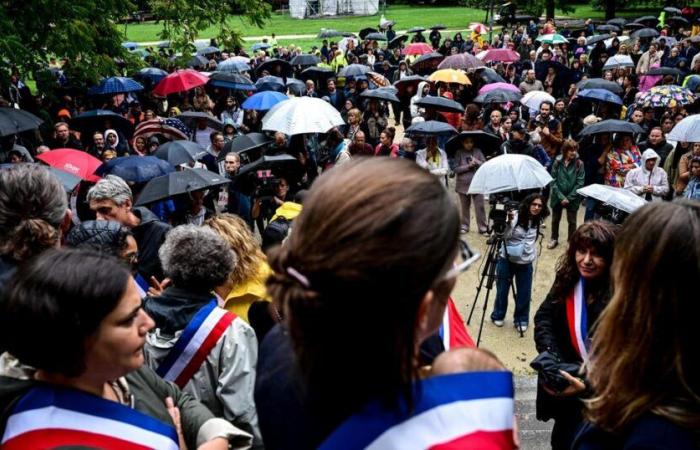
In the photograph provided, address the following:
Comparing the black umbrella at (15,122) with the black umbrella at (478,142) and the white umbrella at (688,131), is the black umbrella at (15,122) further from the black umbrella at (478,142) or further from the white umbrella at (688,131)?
the white umbrella at (688,131)

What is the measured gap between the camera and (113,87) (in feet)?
42.3

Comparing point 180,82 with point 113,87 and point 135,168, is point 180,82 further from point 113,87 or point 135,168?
point 135,168

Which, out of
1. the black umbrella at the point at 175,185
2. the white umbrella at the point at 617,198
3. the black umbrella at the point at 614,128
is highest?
the black umbrella at the point at 614,128

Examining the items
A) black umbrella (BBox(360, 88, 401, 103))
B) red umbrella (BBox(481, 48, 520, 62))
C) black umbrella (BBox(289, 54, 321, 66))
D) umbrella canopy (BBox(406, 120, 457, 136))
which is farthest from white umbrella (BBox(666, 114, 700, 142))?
black umbrella (BBox(289, 54, 321, 66))

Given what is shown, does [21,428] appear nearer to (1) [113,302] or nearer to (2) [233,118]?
(1) [113,302]

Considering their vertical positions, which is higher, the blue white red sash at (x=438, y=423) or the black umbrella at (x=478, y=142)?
the blue white red sash at (x=438, y=423)

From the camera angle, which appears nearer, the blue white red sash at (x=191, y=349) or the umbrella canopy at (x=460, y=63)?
the blue white red sash at (x=191, y=349)

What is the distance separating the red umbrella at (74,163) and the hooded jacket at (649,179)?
273 inches

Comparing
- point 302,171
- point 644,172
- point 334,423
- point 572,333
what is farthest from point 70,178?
point 644,172

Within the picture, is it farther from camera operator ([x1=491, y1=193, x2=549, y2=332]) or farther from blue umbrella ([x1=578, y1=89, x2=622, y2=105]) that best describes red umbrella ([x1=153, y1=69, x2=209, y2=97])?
camera operator ([x1=491, y1=193, x2=549, y2=332])

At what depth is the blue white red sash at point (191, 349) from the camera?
9.27 feet

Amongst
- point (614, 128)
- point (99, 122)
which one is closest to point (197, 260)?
point (614, 128)

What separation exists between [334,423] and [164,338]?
1.83m

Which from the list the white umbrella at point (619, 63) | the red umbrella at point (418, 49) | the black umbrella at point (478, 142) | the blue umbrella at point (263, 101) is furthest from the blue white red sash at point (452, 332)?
the red umbrella at point (418, 49)
